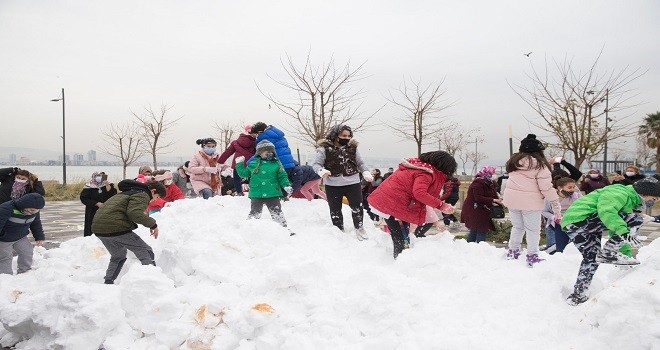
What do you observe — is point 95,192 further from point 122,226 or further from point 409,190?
point 409,190

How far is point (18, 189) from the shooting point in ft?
17.6

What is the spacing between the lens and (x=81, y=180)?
1010 inches

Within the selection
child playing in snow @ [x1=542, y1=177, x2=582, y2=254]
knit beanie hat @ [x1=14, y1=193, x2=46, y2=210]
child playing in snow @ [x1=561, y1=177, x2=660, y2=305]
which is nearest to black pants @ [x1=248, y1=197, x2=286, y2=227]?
knit beanie hat @ [x1=14, y1=193, x2=46, y2=210]

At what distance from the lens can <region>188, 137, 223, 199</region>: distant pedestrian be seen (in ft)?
26.7

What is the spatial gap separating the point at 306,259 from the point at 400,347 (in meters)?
1.21

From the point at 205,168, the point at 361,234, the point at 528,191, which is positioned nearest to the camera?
the point at 528,191

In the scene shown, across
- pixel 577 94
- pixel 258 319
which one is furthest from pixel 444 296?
pixel 577 94

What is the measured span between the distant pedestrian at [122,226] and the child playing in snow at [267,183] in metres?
1.44

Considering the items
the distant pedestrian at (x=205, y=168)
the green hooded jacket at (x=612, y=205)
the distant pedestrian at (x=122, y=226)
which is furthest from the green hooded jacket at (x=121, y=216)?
the green hooded jacket at (x=612, y=205)

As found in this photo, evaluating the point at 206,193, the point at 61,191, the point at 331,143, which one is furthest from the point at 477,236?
the point at 61,191

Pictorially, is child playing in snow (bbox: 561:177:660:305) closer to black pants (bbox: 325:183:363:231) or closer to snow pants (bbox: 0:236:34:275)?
black pants (bbox: 325:183:363:231)

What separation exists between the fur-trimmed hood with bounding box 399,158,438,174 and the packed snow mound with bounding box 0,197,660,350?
83 centimetres

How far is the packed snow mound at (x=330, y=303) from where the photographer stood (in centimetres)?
300

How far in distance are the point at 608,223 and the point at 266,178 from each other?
389 cm
